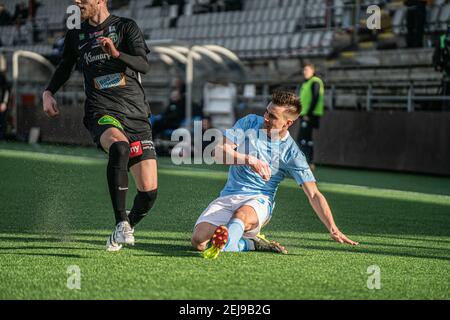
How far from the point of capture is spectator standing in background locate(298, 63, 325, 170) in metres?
16.7

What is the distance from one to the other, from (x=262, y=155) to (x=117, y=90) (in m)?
1.32

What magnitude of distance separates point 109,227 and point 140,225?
0.35 meters

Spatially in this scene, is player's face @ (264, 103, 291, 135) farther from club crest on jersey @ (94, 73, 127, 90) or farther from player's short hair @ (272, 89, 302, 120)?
club crest on jersey @ (94, 73, 127, 90)

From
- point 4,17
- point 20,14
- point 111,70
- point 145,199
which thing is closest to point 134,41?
point 111,70

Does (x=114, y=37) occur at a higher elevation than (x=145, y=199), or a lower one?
higher

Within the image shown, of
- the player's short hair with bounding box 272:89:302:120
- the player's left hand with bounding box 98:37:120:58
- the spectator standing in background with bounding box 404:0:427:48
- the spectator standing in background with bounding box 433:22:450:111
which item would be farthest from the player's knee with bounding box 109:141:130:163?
the spectator standing in background with bounding box 404:0:427:48

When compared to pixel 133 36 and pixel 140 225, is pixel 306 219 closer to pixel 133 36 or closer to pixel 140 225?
pixel 140 225

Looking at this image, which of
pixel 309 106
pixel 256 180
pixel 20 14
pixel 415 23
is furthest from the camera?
pixel 20 14

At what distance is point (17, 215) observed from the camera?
8.91 meters

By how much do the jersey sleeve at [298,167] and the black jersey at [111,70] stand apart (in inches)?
51.7

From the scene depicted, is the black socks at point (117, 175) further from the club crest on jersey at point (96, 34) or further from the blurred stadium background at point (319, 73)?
the blurred stadium background at point (319, 73)

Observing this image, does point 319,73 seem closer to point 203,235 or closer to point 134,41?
point 134,41

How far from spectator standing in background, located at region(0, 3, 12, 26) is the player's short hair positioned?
1036 inches

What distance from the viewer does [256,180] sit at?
22.9 feet
